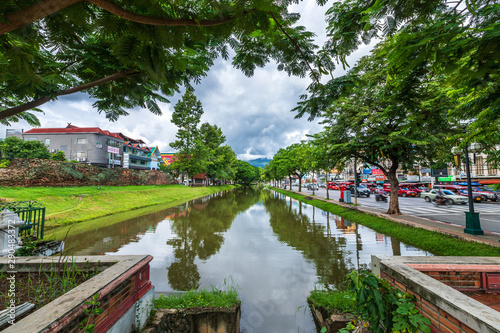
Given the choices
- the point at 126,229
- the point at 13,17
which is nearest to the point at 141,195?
the point at 126,229

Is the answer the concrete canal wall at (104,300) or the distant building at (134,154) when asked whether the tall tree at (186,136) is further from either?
the concrete canal wall at (104,300)

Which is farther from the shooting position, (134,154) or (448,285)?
(134,154)

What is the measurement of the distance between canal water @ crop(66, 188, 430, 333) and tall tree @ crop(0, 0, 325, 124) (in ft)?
14.8

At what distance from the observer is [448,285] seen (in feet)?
9.42

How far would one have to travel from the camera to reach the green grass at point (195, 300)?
3689 millimetres

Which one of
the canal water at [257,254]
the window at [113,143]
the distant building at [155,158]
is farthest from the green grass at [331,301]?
the distant building at [155,158]

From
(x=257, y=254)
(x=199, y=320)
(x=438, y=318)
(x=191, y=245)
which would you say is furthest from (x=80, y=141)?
(x=438, y=318)

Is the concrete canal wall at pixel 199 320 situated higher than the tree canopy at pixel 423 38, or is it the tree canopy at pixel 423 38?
the tree canopy at pixel 423 38

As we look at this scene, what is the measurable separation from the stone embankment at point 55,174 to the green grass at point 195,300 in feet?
66.7

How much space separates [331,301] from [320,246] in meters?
4.09

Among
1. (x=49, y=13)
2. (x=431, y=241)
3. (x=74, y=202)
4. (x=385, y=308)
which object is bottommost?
(x=431, y=241)

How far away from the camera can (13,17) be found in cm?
182

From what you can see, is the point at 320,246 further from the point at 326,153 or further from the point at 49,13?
the point at 49,13

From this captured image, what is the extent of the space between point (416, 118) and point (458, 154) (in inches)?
223
